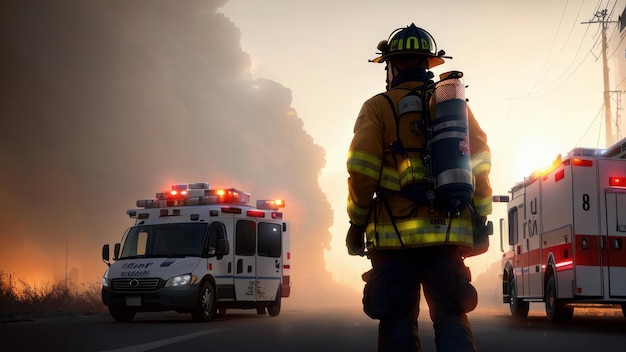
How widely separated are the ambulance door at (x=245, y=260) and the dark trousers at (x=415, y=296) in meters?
13.3

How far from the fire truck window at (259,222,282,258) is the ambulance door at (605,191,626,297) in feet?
26.7

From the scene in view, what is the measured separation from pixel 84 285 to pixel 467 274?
21.5 m

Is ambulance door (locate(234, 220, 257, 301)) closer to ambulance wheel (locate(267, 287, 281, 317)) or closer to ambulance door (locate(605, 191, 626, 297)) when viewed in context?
ambulance wheel (locate(267, 287, 281, 317))

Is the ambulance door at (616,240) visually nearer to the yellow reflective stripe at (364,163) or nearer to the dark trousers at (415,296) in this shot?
the dark trousers at (415,296)

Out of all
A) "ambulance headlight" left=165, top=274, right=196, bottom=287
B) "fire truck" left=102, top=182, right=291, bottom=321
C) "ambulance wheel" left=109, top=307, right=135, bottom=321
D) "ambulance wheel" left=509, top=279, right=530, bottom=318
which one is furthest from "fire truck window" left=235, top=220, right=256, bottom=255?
"ambulance wheel" left=509, top=279, right=530, bottom=318

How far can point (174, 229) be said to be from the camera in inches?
703

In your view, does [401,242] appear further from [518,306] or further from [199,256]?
[518,306]

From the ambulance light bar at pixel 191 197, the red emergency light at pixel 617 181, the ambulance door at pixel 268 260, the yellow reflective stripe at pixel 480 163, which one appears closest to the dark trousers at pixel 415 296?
the yellow reflective stripe at pixel 480 163

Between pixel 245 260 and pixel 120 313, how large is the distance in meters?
3.35

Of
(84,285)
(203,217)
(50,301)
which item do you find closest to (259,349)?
(203,217)

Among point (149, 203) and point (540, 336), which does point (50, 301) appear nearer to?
point (149, 203)

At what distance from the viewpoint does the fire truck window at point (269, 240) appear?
1989 centimetres

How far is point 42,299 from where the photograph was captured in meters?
21.2

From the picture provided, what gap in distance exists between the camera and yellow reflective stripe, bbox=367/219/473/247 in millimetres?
5070
